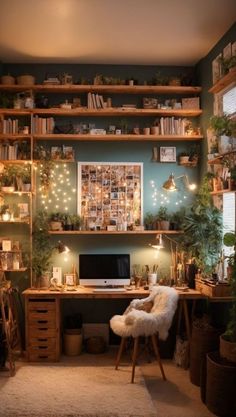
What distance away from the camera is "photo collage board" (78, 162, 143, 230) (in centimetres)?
531

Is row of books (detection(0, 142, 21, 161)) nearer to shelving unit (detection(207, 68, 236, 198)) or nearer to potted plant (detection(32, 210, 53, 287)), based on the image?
potted plant (detection(32, 210, 53, 287))

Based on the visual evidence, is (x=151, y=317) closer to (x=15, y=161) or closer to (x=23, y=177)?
(x=23, y=177)

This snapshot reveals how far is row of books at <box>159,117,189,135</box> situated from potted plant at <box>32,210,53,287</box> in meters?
1.75

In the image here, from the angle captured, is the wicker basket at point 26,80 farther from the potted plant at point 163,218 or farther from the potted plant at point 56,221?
the potted plant at point 163,218

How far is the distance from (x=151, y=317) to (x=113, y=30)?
2.84m

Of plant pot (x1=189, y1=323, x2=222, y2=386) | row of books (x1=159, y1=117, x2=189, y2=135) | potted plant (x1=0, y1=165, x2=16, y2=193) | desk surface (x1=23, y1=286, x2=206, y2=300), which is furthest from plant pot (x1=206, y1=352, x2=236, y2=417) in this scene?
potted plant (x1=0, y1=165, x2=16, y2=193)

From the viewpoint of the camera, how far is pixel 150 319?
4086 mm

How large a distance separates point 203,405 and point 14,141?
11.5 feet

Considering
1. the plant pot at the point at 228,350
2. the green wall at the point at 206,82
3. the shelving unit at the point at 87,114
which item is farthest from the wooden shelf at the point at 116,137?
the plant pot at the point at 228,350

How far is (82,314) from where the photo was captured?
5332 mm

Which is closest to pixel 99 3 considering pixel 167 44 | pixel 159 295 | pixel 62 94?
pixel 167 44

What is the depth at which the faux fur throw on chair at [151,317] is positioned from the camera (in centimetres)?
407

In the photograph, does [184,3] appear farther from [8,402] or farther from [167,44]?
[8,402]

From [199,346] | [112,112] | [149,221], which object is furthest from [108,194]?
[199,346]
